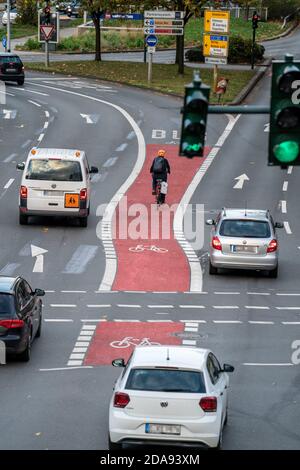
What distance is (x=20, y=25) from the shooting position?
121438 mm

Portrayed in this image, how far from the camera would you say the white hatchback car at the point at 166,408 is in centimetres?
1695

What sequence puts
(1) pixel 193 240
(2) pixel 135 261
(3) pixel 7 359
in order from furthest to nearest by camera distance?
1. (1) pixel 193 240
2. (2) pixel 135 261
3. (3) pixel 7 359

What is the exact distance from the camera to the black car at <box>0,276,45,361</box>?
22.6 metres

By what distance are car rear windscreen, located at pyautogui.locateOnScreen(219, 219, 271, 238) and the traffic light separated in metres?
18.2

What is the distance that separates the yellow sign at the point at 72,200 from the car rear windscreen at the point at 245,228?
19.7 feet

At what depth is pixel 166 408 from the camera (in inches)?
666

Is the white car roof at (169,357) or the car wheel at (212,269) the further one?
the car wheel at (212,269)

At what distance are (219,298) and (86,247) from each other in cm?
665

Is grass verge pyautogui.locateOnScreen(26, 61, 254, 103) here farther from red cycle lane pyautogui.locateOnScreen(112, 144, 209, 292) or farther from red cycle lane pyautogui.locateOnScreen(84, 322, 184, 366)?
red cycle lane pyautogui.locateOnScreen(84, 322, 184, 366)

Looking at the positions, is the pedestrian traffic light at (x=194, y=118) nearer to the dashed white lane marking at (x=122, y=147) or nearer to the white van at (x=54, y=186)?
the white van at (x=54, y=186)

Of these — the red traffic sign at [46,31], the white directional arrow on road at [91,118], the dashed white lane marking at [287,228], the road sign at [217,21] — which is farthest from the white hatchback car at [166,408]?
the red traffic sign at [46,31]

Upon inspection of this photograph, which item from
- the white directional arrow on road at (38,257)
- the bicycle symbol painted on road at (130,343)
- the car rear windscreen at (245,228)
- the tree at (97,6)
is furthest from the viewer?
the tree at (97,6)
